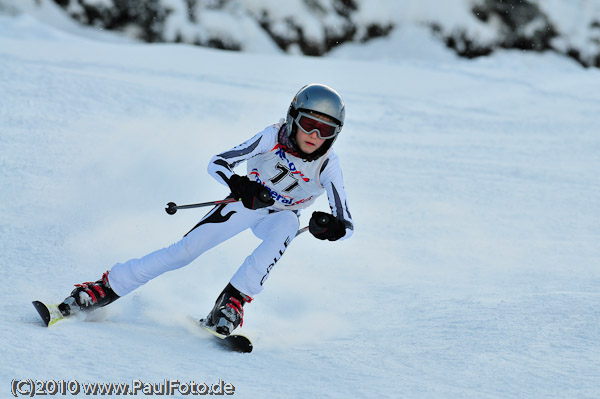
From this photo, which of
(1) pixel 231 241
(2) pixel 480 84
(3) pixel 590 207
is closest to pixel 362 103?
(2) pixel 480 84

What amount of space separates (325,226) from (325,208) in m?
3.73

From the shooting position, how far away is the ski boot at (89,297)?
3.28 meters

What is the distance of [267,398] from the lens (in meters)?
2.43

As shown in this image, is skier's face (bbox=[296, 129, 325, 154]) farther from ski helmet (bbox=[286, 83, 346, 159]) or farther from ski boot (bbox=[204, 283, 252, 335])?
ski boot (bbox=[204, 283, 252, 335])

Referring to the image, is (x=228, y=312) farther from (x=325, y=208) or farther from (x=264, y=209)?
(x=325, y=208)

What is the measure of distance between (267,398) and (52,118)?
6.49m

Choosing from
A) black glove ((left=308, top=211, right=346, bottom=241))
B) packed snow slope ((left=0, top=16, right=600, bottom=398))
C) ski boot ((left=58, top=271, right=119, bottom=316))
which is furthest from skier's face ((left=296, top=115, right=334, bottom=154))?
ski boot ((left=58, top=271, right=119, bottom=316))

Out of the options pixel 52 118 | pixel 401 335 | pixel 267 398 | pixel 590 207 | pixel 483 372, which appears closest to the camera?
pixel 267 398

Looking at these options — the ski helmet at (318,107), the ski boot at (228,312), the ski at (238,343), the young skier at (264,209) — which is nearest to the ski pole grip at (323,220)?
the young skier at (264,209)

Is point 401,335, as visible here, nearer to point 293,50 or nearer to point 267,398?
point 267,398

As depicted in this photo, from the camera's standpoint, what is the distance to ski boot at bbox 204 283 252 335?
333 cm

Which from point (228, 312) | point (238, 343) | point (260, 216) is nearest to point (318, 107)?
point (260, 216)

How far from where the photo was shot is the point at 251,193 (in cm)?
338

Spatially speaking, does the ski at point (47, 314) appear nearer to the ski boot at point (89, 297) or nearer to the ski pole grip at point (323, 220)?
the ski boot at point (89, 297)
